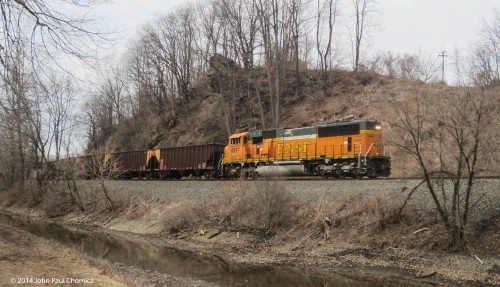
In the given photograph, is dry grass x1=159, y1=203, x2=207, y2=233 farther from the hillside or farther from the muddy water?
the hillside

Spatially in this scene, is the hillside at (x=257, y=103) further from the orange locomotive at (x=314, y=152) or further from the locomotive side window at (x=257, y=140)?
the locomotive side window at (x=257, y=140)

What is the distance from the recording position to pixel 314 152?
24.2 metres

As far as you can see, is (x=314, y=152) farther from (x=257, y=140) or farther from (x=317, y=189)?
(x=317, y=189)

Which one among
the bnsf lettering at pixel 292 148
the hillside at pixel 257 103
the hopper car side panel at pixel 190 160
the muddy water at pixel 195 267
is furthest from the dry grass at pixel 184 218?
the hillside at pixel 257 103

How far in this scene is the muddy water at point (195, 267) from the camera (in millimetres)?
13062

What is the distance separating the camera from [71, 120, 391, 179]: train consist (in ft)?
73.5

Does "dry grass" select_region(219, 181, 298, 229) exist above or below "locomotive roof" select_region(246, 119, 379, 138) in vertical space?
below

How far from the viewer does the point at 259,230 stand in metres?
19.2

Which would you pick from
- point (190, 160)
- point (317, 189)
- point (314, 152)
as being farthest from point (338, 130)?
point (190, 160)

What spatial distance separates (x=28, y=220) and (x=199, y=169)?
12.9m

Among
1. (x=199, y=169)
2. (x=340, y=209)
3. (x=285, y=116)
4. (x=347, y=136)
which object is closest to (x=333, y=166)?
(x=347, y=136)

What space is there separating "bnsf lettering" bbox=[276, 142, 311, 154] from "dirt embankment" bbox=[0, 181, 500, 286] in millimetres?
4433

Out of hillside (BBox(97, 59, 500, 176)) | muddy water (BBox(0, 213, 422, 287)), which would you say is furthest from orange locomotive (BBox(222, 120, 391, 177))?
hillside (BBox(97, 59, 500, 176))

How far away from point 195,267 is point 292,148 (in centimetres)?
1182
